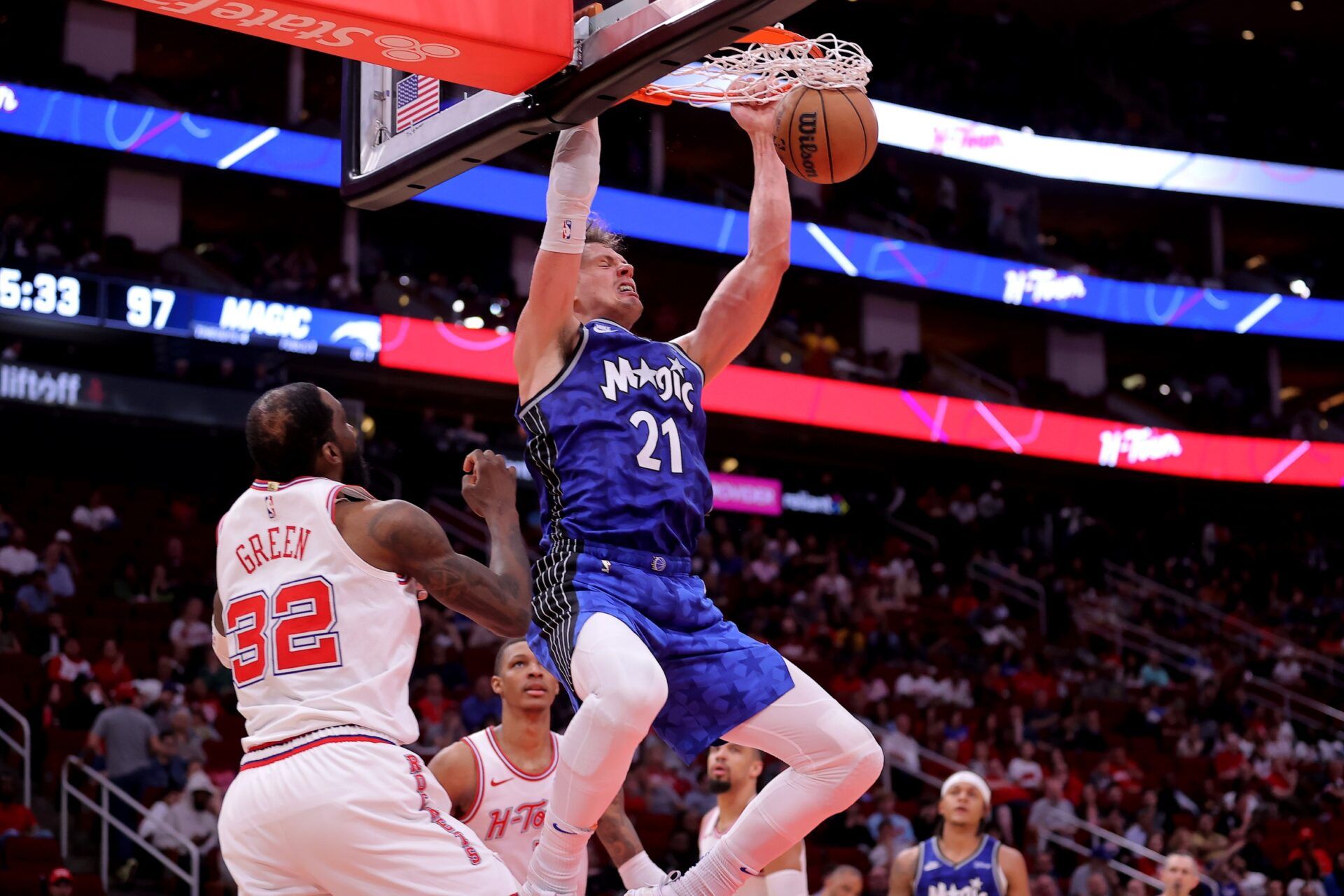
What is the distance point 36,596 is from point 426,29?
10.9 meters

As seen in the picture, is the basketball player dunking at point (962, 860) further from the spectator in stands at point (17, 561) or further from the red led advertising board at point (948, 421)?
the red led advertising board at point (948, 421)

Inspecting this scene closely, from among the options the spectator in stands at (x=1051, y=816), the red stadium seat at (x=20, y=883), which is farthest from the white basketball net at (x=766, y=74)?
the spectator in stands at (x=1051, y=816)

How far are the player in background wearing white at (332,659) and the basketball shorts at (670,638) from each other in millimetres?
142

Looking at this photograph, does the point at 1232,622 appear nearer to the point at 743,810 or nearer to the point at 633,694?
the point at 743,810

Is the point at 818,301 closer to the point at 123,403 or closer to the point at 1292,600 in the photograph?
the point at 1292,600

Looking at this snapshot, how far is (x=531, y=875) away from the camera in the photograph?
421 centimetres

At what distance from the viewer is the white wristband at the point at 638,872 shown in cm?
553

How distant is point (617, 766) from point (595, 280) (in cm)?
161

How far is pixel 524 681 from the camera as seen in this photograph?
614cm

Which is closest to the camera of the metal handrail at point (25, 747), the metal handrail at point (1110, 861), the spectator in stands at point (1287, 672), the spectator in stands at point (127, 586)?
the metal handrail at point (25, 747)

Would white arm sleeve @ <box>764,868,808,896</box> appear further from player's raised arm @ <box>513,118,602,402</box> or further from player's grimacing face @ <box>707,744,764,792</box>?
player's raised arm @ <box>513,118,602,402</box>

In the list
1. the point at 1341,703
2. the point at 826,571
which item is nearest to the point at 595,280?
the point at 826,571

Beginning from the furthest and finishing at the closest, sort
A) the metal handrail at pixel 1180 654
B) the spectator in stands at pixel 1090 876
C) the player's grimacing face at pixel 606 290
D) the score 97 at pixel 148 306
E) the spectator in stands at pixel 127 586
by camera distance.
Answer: the metal handrail at pixel 1180 654
the score 97 at pixel 148 306
the spectator in stands at pixel 127 586
the spectator in stands at pixel 1090 876
the player's grimacing face at pixel 606 290

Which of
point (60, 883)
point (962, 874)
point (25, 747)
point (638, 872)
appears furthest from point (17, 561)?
point (638, 872)
